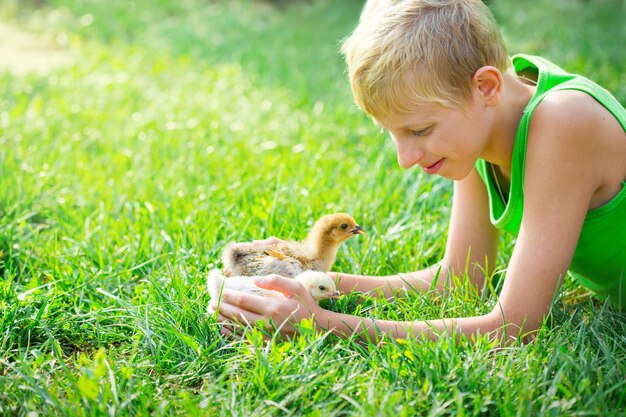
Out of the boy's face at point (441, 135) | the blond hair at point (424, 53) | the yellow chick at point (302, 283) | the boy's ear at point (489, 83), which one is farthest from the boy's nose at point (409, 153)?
the yellow chick at point (302, 283)

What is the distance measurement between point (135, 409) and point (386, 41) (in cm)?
136

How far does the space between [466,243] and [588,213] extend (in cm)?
57

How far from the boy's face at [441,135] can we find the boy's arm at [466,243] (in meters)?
0.47

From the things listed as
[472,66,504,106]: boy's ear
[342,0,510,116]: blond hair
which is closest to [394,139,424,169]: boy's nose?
[342,0,510,116]: blond hair

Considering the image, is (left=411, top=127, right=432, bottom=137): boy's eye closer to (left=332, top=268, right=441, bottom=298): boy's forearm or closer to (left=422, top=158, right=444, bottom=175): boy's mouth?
(left=422, top=158, right=444, bottom=175): boy's mouth

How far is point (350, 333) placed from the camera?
2445 millimetres

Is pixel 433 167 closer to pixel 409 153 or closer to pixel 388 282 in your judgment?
pixel 409 153

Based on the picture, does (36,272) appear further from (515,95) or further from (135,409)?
(515,95)

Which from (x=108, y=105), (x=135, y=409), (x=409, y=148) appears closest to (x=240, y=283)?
(x=135, y=409)

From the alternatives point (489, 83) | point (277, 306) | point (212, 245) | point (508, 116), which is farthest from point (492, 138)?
point (212, 245)

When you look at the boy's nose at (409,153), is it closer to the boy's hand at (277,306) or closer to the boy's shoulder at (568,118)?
the boy's shoulder at (568,118)

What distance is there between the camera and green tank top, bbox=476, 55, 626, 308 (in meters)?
2.40

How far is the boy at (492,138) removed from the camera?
2.28 m

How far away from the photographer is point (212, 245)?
10.6 feet
